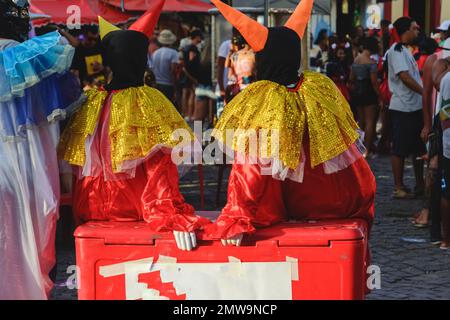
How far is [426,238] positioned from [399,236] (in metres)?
0.23

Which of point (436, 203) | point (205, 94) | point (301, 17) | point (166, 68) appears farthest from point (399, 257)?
point (166, 68)

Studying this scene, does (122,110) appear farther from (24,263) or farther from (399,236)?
(399,236)

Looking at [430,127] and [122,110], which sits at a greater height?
[122,110]

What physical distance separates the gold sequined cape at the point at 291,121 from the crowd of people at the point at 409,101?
3.12m

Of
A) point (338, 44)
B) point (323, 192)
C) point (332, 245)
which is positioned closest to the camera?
point (332, 245)

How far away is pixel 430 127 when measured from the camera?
8.39 meters

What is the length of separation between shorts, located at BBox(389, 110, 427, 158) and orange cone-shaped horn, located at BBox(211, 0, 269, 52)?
552cm

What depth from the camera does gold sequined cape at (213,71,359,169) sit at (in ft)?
13.5

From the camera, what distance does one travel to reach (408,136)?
9.48m

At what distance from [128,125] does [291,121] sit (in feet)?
2.55

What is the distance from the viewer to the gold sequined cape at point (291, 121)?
4105 millimetres

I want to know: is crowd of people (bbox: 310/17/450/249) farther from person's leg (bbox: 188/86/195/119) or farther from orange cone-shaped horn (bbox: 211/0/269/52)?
person's leg (bbox: 188/86/195/119)

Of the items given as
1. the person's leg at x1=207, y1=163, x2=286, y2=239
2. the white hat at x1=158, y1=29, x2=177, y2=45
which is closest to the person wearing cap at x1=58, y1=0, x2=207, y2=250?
the person's leg at x1=207, y1=163, x2=286, y2=239
